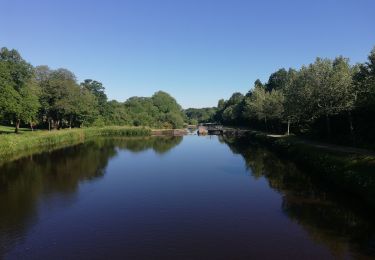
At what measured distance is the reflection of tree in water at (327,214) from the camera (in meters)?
17.3

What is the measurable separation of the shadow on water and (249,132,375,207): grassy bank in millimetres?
21325

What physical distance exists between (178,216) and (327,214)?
9.56 meters

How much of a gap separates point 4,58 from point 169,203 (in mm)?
73123

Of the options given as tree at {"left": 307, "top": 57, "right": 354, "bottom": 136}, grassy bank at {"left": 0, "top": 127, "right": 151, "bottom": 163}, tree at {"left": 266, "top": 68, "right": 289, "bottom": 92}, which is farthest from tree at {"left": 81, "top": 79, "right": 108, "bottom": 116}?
tree at {"left": 307, "top": 57, "right": 354, "bottom": 136}

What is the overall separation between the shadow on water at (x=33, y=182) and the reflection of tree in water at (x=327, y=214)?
52.3 ft

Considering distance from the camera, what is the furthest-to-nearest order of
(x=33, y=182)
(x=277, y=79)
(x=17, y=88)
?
1. (x=277, y=79)
2. (x=17, y=88)
3. (x=33, y=182)

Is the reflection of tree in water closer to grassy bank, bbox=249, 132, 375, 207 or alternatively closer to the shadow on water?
grassy bank, bbox=249, 132, 375, 207

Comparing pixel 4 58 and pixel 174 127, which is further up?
pixel 4 58

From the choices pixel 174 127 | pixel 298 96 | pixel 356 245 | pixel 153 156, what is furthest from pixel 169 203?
pixel 174 127

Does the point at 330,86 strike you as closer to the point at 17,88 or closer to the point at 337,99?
the point at 337,99

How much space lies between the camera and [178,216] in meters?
22.0

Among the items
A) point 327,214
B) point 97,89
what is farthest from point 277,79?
point 327,214

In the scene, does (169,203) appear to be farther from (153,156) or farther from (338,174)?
(153,156)

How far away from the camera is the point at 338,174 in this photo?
28859 millimetres
